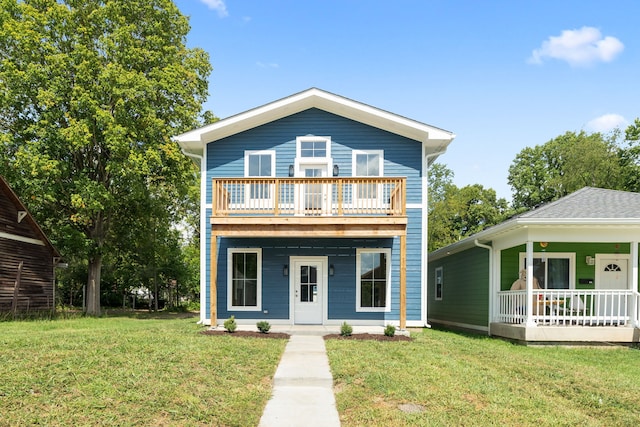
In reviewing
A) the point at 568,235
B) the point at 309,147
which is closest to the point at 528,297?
the point at 568,235

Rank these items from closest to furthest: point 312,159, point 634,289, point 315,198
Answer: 1. point 634,289
2. point 315,198
3. point 312,159

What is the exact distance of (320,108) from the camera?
14.0 meters

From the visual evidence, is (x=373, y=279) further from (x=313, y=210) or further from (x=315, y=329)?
(x=313, y=210)

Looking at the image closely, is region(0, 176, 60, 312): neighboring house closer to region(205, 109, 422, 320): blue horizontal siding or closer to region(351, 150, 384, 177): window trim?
region(205, 109, 422, 320): blue horizontal siding

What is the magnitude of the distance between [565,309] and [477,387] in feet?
21.0

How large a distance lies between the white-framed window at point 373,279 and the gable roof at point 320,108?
330 centimetres

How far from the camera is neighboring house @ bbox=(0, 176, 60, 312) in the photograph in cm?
1692

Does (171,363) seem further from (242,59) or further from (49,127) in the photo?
(49,127)

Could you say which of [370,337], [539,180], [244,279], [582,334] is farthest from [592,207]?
[539,180]

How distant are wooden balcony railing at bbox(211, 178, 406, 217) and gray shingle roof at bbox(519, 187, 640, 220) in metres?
3.21

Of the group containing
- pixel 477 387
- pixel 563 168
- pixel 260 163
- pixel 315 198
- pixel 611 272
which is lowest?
pixel 477 387

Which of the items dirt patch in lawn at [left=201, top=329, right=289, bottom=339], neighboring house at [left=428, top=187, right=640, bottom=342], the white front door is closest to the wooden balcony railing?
dirt patch in lawn at [left=201, top=329, right=289, bottom=339]

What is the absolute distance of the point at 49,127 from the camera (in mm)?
17656

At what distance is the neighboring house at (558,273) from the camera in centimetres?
1138
